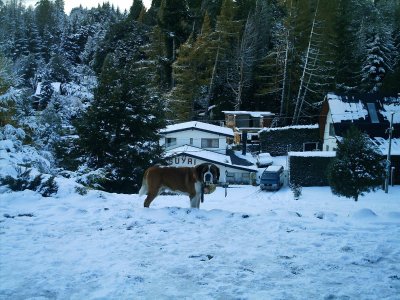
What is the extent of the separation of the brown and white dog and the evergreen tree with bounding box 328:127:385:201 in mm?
9767

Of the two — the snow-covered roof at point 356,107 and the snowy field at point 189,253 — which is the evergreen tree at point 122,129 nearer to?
the snowy field at point 189,253

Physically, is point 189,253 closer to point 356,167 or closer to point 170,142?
point 356,167

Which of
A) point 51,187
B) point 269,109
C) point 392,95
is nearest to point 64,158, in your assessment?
point 51,187

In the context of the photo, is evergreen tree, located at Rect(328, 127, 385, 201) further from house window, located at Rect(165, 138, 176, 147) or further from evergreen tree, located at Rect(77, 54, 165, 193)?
house window, located at Rect(165, 138, 176, 147)

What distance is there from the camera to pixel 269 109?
163 feet

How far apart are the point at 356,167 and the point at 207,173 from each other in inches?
403

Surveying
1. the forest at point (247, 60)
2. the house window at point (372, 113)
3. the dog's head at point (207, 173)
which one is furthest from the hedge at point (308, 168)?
the dog's head at point (207, 173)

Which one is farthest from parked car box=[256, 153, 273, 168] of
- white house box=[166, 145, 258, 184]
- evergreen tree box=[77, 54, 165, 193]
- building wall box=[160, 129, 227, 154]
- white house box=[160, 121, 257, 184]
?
evergreen tree box=[77, 54, 165, 193]

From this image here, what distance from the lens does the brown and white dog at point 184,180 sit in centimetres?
800

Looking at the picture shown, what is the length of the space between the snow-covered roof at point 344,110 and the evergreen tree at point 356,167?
1686 centimetres

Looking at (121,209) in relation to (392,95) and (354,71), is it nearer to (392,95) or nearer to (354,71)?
(392,95)

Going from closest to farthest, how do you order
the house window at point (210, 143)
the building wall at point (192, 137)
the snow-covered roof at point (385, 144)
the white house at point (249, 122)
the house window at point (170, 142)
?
the snow-covered roof at point (385, 144)
the building wall at point (192, 137)
the house window at point (170, 142)
the house window at point (210, 143)
the white house at point (249, 122)

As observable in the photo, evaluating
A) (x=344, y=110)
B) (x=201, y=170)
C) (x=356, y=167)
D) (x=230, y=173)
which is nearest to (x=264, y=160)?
(x=230, y=173)

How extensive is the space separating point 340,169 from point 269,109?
111 ft
